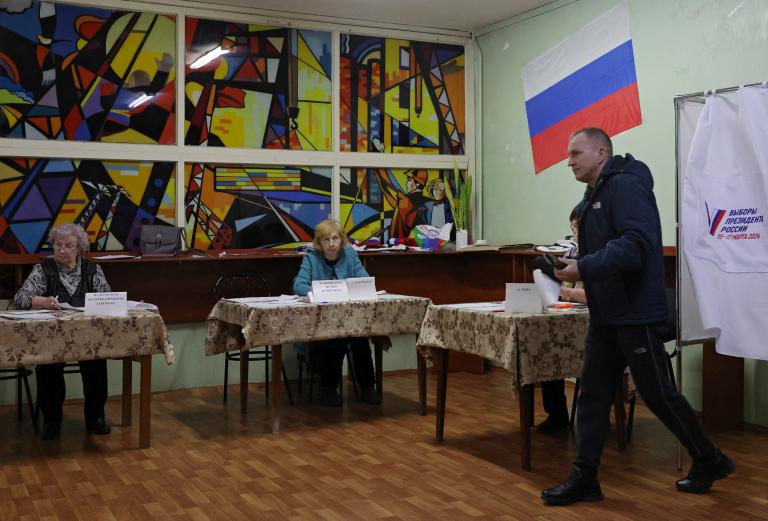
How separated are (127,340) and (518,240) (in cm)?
370

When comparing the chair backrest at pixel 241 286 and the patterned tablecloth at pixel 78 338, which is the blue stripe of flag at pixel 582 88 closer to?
the chair backrest at pixel 241 286

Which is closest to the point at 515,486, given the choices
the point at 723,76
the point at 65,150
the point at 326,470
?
the point at 326,470

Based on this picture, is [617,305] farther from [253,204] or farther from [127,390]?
[253,204]

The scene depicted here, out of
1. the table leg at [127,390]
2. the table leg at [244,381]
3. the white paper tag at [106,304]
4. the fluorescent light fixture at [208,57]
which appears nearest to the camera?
the white paper tag at [106,304]

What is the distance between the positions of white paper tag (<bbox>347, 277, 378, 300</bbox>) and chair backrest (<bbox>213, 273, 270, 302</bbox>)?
1.28 metres

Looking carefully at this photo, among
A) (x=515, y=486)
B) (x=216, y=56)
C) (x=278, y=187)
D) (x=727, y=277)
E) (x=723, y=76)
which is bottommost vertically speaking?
(x=515, y=486)

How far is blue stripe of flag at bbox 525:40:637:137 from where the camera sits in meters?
6.18

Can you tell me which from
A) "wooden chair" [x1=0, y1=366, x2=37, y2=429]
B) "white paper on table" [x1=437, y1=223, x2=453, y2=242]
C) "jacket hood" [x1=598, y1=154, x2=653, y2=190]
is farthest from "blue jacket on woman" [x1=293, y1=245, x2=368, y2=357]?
"jacket hood" [x1=598, y1=154, x2=653, y2=190]

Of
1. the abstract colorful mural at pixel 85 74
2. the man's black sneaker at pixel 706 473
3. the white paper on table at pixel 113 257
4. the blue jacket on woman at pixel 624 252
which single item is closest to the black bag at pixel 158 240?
the white paper on table at pixel 113 257

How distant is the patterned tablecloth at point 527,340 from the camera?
4.17m

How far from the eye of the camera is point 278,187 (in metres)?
7.02

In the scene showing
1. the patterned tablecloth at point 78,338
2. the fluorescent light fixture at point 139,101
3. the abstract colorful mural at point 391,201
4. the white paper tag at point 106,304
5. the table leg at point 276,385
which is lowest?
the table leg at point 276,385

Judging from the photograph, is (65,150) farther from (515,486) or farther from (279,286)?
(515,486)

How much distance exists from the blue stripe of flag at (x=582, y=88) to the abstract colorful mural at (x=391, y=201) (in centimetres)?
106
